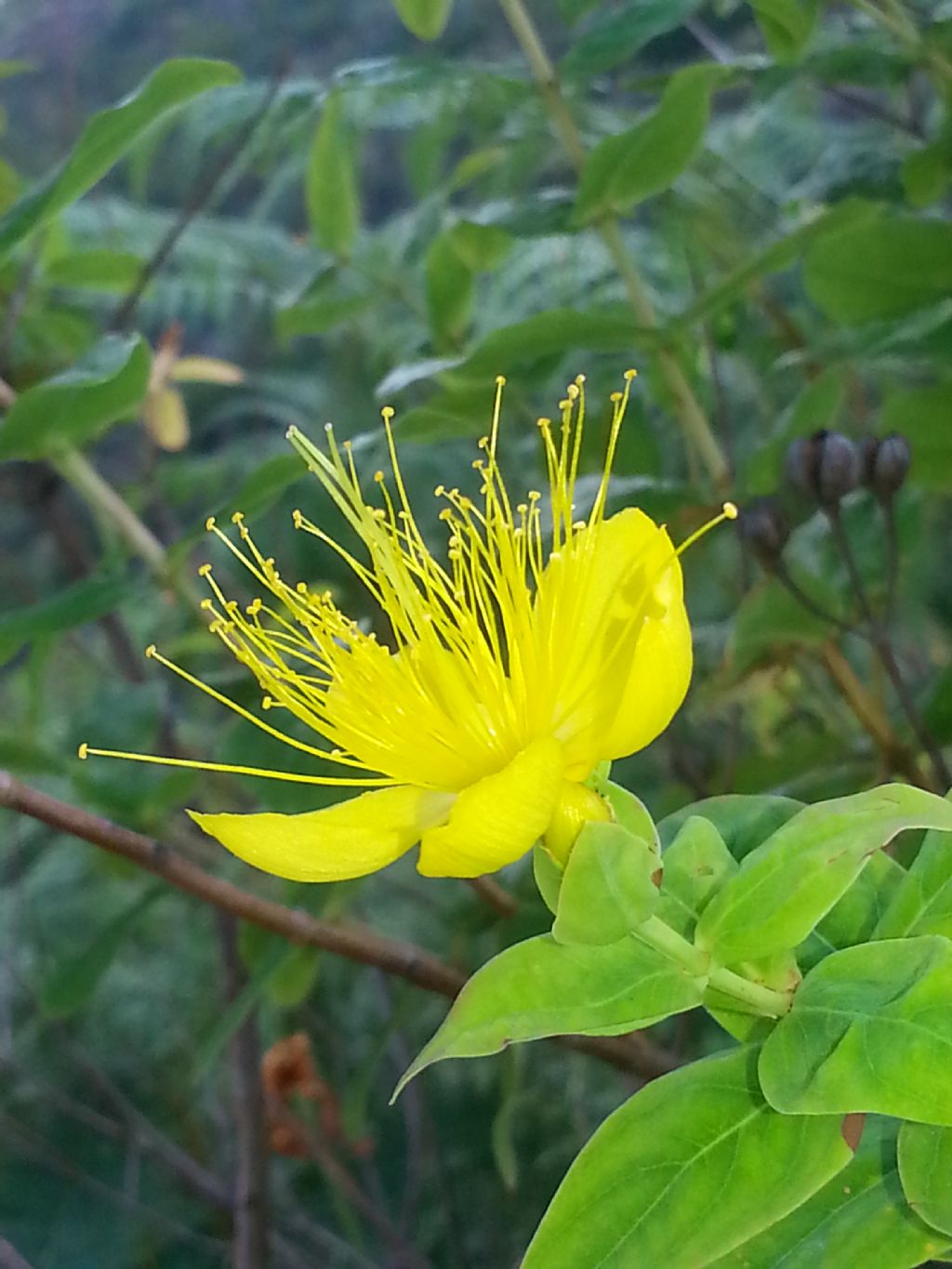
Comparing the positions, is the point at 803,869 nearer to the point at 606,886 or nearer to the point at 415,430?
the point at 606,886

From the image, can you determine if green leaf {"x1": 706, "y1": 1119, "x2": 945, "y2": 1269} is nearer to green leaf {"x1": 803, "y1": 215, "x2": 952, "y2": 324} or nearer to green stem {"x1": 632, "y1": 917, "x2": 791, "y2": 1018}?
green stem {"x1": 632, "y1": 917, "x2": 791, "y2": 1018}

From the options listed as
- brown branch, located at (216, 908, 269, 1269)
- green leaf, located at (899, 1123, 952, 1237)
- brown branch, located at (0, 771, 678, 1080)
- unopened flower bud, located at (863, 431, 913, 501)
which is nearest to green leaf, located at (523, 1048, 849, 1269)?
green leaf, located at (899, 1123, 952, 1237)

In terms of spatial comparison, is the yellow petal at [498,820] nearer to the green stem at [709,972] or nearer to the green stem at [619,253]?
the green stem at [709,972]

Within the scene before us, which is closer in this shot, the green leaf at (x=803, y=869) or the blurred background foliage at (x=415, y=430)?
the green leaf at (x=803, y=869)

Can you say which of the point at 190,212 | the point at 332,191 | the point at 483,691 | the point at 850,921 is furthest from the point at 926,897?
the point at 332,191

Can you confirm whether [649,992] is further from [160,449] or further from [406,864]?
[160,449]

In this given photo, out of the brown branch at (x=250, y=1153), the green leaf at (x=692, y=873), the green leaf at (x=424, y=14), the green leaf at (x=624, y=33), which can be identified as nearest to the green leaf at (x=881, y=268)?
the green leaf at (x=624, y=33)
